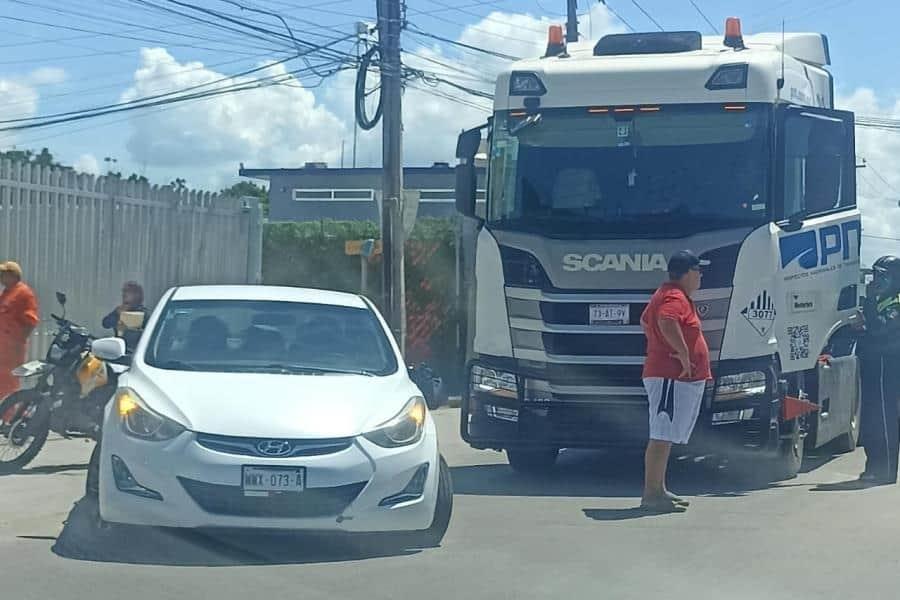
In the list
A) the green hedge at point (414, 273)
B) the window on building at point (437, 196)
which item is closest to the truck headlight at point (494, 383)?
the green hedge at point (414, 273)

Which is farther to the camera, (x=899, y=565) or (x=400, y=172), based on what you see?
(x=400, y=172)

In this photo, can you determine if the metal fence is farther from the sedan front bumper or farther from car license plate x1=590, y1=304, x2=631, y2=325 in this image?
the sedan front bumper

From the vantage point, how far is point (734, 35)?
487 inches

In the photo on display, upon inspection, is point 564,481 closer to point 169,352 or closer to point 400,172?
point 169,352

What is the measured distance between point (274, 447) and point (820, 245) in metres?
6.00

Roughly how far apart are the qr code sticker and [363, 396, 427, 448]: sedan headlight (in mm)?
4175

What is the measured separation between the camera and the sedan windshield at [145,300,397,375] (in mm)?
9109

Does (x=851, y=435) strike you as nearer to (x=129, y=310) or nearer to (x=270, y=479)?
(x=129, y=310)

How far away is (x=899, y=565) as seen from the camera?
8.45 metres

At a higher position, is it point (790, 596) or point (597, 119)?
point (597, 119)

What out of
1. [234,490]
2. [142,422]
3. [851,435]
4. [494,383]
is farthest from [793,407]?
[142,422]

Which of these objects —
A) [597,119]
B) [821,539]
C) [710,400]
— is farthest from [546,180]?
[821,539]

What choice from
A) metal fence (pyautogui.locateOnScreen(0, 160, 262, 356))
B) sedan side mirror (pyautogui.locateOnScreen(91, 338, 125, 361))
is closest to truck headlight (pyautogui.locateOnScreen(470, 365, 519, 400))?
sedan side mirror (pyautogui.locateOnScreen(91, 338, 125, 361))

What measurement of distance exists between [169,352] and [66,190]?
6.67 meters
